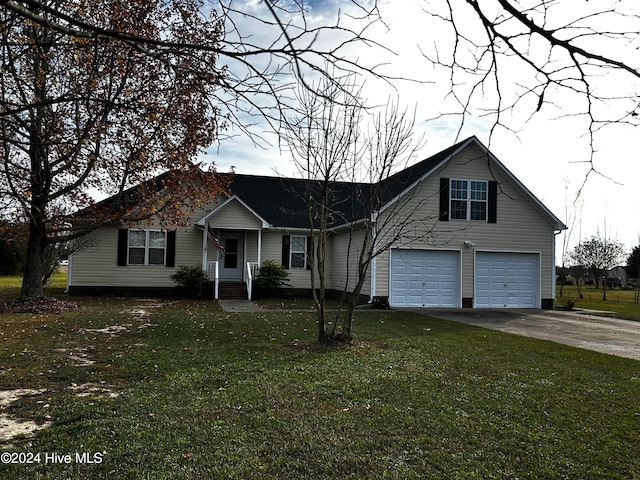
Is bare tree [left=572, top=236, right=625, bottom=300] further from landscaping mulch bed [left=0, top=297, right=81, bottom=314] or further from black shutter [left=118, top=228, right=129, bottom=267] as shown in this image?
landscaping mulch bed [left=0, top=297, right=81, bottom=314]

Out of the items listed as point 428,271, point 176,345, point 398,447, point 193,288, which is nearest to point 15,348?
point 176,345

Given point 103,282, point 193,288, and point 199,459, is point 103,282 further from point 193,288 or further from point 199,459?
point 199,459

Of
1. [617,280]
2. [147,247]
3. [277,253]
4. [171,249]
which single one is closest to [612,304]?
[277,253]

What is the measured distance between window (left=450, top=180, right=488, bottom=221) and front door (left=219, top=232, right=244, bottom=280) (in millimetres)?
9306

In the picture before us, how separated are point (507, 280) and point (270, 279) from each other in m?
9.38

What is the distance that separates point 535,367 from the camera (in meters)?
7.93

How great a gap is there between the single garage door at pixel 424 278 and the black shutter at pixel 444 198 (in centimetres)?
136

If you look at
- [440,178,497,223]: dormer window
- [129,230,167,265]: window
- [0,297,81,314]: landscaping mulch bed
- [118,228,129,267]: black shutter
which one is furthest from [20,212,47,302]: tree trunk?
[440,178,497,223]: dormer window

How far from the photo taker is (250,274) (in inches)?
798

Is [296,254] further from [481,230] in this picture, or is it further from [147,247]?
[481,230]

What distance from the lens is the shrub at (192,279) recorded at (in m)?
20.0

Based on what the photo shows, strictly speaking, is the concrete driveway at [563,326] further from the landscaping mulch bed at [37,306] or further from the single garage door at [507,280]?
the landscaping mulch bed at [37,306]

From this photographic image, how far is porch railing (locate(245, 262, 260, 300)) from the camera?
20.0m

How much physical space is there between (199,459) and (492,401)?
3497 millimetres
